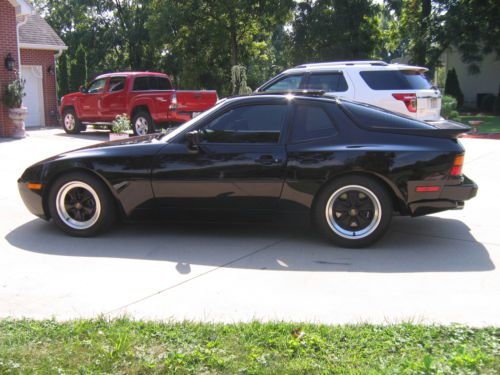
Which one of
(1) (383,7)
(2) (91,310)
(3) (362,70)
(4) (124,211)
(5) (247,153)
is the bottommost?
(2) (91,310)

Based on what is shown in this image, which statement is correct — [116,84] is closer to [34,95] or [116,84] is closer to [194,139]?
[34,95]

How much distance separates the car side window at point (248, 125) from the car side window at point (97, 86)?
40.9ft

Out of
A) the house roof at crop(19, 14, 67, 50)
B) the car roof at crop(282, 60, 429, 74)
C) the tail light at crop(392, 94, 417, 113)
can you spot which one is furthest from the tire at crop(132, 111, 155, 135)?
the house roof at crop(19, 14, 67, 50)

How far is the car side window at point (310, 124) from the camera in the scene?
5543 mm

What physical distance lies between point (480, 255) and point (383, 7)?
2857 centimetres

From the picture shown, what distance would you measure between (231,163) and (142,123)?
35.2 feet

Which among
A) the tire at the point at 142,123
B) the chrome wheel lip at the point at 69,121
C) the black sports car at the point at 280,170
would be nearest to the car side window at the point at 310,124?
the black sports car at the point at 280,170

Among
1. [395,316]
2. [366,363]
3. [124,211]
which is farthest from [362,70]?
[366,363]

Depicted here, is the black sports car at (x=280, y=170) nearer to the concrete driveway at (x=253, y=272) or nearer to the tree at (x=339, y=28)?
the concrete driveway at (x=253, y=272)

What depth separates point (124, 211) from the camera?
578cm

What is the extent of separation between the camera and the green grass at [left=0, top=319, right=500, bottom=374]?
3.07m

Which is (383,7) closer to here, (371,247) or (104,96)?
(104,96)

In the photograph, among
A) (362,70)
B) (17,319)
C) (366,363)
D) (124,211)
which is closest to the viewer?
(366,363)

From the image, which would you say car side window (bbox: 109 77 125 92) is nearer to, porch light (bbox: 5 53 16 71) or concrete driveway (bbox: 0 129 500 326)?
porch light (bbox: 5 53 16 71)
